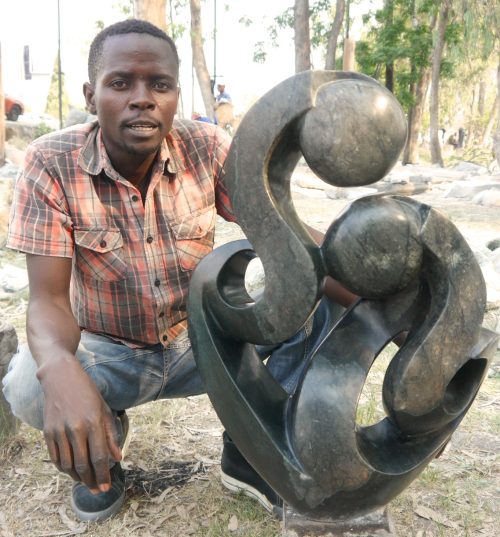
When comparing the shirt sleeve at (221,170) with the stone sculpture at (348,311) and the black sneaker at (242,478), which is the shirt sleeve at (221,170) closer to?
the stone sculpture at (348,311)

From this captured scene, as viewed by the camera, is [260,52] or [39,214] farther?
[260,52]

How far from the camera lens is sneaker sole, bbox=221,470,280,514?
235 cm

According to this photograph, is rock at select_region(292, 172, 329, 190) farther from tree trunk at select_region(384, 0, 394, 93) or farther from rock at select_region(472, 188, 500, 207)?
tree trunk at select_region(384, 0, 394, 93)

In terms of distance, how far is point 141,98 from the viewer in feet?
6.59

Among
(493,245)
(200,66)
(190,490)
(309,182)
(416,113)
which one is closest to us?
(190,490)

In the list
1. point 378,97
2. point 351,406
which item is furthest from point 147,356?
point 378,97

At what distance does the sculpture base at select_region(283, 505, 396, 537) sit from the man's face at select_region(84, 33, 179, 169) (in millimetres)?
1190

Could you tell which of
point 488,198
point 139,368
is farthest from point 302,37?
point 139,368

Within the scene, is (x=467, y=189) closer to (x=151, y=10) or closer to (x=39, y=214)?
(x=151, y=10)

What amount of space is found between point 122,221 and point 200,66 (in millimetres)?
10695

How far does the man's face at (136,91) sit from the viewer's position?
2016 millimetres

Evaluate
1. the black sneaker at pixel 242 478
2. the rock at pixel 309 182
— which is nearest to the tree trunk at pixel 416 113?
the rock at pixel 309 182

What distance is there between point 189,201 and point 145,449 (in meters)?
1.11

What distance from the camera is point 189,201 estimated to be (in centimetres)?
238
